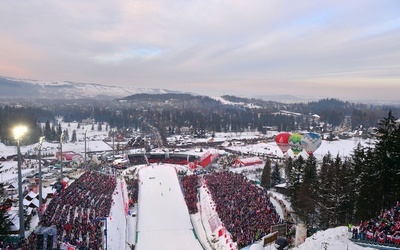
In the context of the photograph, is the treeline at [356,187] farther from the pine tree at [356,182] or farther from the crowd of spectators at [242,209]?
the crowd of spectators at [242,209]

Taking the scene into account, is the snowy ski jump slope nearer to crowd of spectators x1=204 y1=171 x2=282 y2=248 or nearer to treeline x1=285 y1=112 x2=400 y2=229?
crowd of spectators x1=204 y1=171 x2=282 y2=248

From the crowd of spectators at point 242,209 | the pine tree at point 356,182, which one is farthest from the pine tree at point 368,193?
the crowd of spectators at point 242,209

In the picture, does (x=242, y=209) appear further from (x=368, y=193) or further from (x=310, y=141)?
(x=310, y=141)

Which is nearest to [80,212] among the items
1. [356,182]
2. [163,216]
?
[163,216]

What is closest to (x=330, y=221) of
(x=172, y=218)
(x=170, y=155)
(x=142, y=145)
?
(x=172, y=218)

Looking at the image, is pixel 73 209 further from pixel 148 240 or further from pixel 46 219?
pixel 148 240

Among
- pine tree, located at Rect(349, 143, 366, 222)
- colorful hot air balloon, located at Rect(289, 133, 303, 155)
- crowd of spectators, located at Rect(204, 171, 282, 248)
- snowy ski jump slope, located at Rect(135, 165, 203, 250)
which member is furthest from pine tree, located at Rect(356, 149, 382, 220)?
colorful hot air balloon, located at Rect(289, 133, 303, 155)
